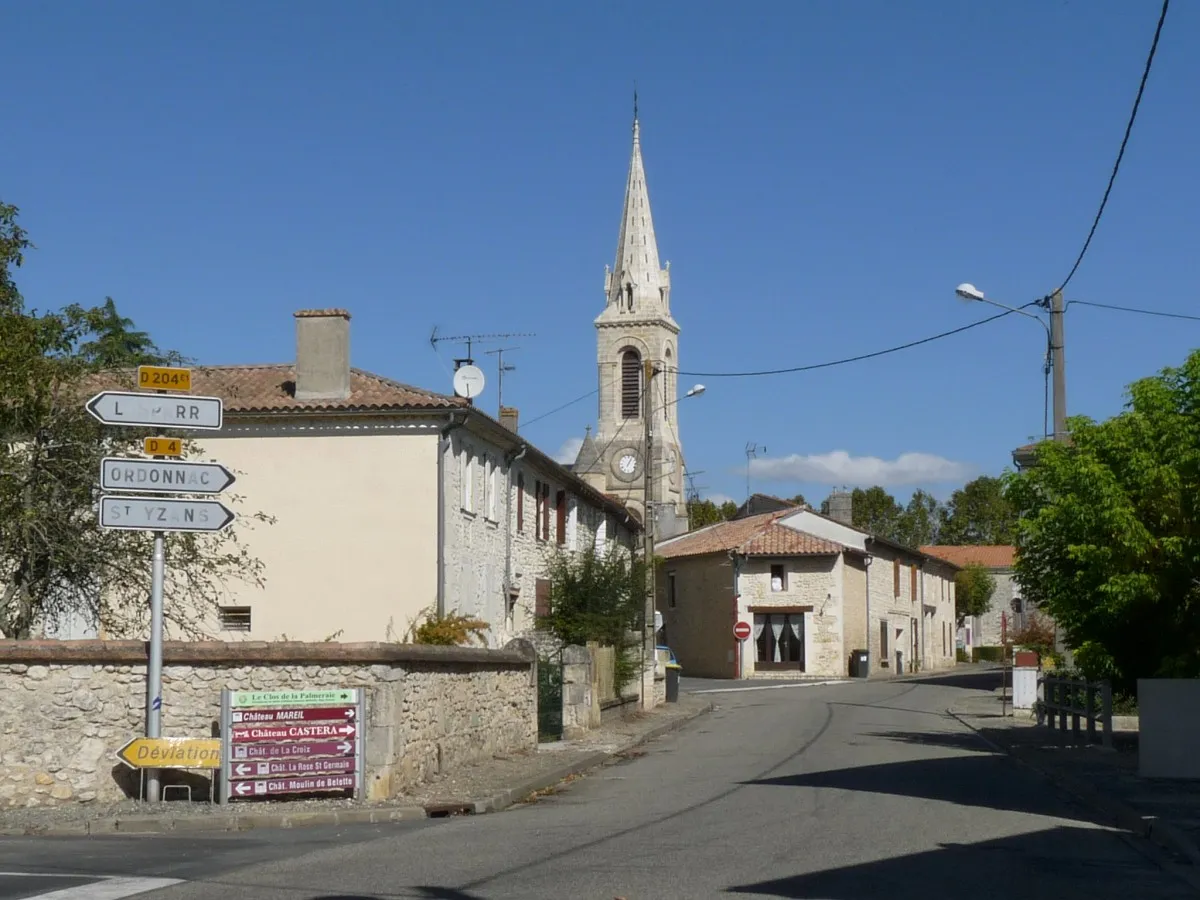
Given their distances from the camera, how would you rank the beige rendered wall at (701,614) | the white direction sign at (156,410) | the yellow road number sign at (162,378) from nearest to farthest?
the white direction sign at (156,410)
the yellow road number sign at (162,378)
the beige rendered wall at (701,614)

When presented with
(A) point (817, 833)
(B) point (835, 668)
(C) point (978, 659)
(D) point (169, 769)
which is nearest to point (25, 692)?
(D) point (169, 769)

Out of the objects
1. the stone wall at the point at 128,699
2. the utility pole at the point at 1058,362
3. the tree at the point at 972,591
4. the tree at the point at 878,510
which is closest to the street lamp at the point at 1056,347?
the utility pole at the point at 1058,362

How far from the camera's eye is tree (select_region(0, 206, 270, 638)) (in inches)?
676

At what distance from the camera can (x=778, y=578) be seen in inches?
A: 2229

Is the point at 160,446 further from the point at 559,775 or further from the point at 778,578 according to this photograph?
the point at 778,578

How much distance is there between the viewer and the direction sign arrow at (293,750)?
14.2 metres

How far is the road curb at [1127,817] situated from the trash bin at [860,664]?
121 feet

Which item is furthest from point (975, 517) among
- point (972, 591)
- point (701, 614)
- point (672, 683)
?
point (672, 683)

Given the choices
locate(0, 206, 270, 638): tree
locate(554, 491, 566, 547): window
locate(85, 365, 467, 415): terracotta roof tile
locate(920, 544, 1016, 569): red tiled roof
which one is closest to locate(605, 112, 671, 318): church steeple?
locate(920, 544, 1016, 569): red tiled roof

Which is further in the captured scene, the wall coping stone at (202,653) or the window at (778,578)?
the window at (778,578)

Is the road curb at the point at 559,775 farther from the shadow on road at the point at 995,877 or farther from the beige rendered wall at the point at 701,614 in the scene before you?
the beige rendered wall at the point at 701,614

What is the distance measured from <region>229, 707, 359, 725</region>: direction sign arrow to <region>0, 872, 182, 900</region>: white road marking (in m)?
4.21

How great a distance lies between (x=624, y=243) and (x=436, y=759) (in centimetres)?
8107

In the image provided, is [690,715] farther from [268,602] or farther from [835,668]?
[835,668]
